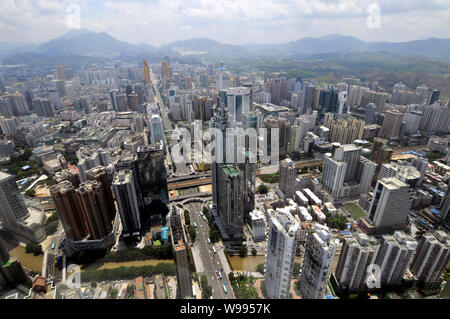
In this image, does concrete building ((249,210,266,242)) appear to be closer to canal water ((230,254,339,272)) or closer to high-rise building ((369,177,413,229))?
canal water ((230,254,339,272))

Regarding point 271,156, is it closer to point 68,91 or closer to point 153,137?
point 153,137

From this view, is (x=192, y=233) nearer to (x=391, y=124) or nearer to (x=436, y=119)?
(x=391, y=124)

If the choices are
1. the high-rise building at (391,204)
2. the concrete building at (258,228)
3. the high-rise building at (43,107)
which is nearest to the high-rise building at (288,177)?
the concrete building at (258,228)

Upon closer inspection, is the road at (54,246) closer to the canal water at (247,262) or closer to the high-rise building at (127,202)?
the high-rise building at (127,202)

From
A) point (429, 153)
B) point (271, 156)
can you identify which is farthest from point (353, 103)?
point (271, 156)

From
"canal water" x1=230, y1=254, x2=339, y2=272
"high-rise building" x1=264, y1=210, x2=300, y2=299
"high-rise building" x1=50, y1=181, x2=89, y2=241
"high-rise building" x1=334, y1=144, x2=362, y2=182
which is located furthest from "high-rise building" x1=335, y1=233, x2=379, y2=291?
"high-rise building" x1=50, y1=181, x2=89, y2=241

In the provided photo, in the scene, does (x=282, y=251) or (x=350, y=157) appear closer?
(x=282, y=251)

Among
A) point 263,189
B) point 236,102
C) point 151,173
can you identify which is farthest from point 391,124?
point 151,173
